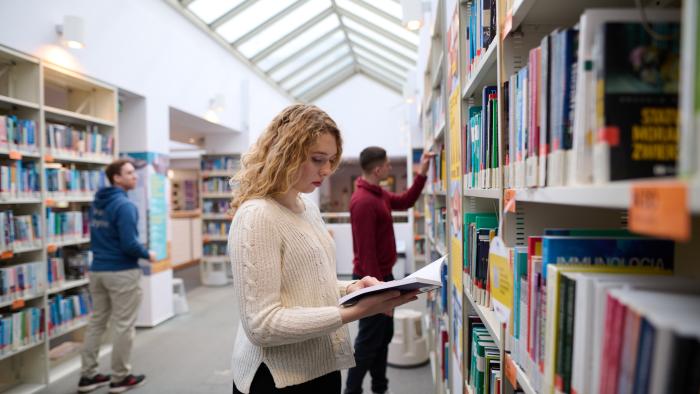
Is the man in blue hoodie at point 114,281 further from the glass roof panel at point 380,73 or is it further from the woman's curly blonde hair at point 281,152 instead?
the glass roof panel at point 380,73

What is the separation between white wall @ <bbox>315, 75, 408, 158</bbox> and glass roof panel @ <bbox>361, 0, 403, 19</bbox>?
3420 mm

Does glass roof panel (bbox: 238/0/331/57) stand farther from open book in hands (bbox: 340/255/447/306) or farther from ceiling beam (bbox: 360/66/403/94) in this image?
open book in hands (bbox: 340/255/447/306)

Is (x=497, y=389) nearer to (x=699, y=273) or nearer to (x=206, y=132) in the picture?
(x=699, y=273)

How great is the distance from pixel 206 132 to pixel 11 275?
4670mm

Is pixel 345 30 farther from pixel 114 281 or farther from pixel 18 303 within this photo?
pixel 18 303

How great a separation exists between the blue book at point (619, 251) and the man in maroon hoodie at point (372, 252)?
1.93 m

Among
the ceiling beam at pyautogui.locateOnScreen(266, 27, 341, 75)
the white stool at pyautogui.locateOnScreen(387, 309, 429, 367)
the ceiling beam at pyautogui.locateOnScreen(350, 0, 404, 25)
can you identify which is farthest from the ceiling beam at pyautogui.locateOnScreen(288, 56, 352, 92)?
the white stool at pyautogui.locateOnScreen(387, 309, 429, 367)

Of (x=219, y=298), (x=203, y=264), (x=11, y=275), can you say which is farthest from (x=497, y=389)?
(x=203, y=264)

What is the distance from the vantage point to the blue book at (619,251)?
0.66m

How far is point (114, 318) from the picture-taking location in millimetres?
2980

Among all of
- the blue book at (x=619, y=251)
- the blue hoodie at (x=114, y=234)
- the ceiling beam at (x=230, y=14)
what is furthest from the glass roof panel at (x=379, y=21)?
the blue book at (x=619, y=251)

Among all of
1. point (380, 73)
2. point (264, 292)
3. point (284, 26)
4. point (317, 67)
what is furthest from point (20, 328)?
point (380, 73)

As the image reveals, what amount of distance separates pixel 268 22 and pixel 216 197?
3215 millimetres

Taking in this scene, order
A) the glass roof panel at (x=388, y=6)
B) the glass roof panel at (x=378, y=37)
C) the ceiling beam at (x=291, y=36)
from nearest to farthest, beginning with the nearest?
1. the glass roof panel at (x=388, y=6)
2. the ceiling beam at (x=291, y=36)
3. the glass roof panel at (x=378, y=37)
